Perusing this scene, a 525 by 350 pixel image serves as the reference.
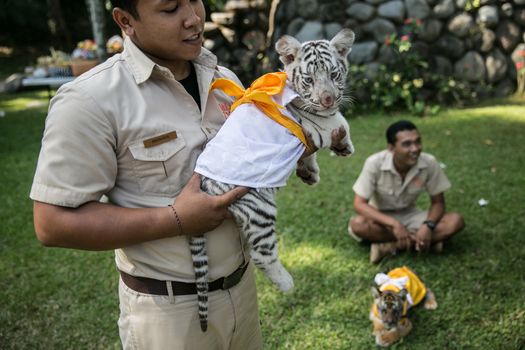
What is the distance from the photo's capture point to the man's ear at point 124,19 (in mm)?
1495

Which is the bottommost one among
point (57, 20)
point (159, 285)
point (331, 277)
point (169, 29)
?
point (57, 20)

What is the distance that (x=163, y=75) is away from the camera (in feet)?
5.03

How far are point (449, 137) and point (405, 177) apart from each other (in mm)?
3220

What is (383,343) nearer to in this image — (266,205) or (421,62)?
(266,205)

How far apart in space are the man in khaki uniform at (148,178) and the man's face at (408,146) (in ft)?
9.39

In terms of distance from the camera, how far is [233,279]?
1.71 meters

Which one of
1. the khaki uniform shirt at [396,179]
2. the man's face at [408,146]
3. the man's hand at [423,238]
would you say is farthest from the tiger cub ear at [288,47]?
the man's hand at [423,238]

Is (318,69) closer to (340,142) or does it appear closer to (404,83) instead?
(340,142)

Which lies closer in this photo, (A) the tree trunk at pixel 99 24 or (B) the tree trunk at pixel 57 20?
(A) the tree trunk at pixel 99 24

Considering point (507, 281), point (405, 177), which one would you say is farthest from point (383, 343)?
point (405, 177)

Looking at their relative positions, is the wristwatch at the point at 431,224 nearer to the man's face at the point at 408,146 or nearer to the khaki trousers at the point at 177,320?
the man's face at the point at 408,146

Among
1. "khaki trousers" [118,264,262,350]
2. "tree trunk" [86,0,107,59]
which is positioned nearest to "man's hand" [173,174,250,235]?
"khaki trousers" [118,264,262,350]

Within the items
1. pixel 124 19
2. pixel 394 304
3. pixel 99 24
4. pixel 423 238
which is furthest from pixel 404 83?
pixel 124 19

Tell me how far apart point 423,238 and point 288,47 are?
268 centimetres
